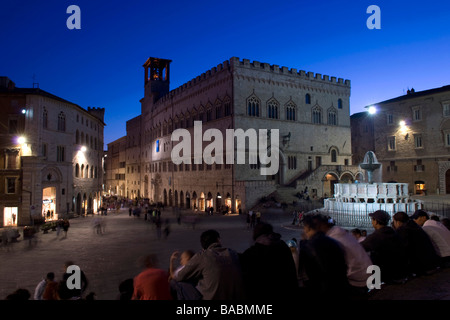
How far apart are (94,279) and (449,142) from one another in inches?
1615

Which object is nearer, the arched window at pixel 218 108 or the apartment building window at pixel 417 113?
the arched window at pixel 218 108

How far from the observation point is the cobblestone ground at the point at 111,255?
22.5 feet

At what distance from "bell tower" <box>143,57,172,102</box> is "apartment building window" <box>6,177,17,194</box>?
34.3 metres

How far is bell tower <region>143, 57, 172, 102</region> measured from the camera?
61.2 metres

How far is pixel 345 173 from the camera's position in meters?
41.4

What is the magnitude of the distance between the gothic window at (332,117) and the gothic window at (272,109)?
8.93 metres

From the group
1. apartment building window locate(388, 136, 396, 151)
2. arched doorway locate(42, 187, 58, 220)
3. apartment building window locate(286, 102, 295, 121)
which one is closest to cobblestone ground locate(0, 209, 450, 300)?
arched doorway locate(42, 187, 58, 220)

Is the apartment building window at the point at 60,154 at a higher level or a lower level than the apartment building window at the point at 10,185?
higher

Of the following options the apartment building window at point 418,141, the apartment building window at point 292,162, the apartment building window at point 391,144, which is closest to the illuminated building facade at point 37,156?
the apartment building window at point 292,162

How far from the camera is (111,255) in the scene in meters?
16.0

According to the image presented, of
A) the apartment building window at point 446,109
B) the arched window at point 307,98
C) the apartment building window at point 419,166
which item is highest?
the arched window at point 307,98

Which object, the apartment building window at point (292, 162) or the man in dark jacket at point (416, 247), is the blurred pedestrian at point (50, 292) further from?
the apartment building window at point (292, 162)

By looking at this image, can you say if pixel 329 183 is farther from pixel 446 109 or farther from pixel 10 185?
pixel 10 185
